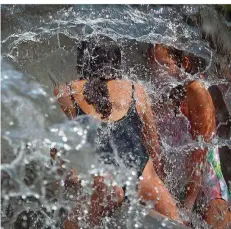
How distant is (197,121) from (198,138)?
10cm

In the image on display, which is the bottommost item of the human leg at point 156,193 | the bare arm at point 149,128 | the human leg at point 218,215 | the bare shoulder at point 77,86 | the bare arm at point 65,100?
the human leg at point 218,215

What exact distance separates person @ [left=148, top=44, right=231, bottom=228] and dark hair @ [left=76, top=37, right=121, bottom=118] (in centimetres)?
41

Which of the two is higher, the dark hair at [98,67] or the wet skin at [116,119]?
the dark hair at [98,67]

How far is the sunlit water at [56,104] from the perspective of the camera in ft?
6.37

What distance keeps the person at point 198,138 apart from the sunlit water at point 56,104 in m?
0.05

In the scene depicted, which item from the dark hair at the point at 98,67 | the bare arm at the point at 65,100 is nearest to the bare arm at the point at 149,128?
the dark hair at the point at 98,67

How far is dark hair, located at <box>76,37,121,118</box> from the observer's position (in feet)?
8.05

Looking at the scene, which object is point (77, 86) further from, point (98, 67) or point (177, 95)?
point (177, 95)

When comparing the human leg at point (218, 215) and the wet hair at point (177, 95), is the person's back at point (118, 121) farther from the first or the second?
the human leg at point (218, 215)

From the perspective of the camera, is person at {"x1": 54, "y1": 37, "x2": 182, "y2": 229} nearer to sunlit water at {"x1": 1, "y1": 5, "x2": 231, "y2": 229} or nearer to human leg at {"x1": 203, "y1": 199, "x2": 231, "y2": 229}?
sunlit water at {"x1": 1, "y1": 5, "x2": 231, "y2": 229}

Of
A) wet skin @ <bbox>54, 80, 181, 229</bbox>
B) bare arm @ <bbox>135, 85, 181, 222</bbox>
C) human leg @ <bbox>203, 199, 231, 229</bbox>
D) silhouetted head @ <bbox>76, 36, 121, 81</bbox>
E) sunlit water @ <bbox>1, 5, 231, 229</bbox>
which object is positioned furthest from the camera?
human leg @ <bbox>203, 199, 231, 229</bbox>

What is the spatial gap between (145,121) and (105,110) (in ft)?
0.92

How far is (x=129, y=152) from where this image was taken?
2.40 metres

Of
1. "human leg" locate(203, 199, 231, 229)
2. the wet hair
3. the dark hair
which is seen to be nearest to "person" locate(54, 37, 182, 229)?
the dark hair
